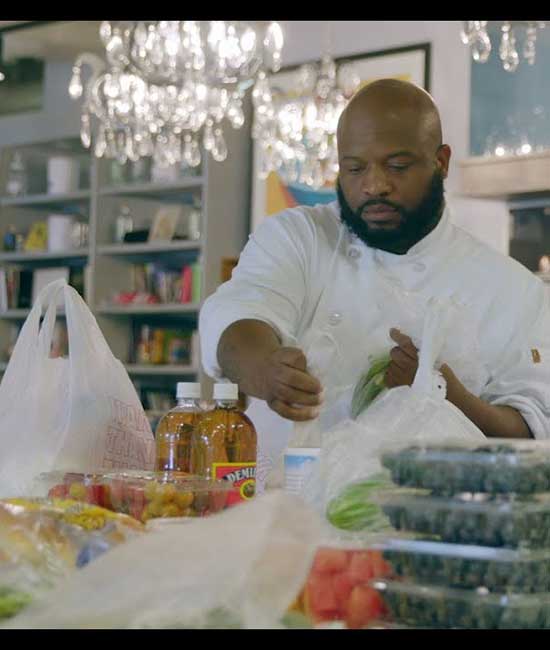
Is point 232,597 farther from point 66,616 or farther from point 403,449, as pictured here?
point 403,449

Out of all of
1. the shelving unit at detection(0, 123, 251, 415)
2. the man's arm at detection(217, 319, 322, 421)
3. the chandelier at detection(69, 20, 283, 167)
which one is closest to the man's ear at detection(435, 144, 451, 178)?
the man's arm at detection(217, 319, 322, 421)

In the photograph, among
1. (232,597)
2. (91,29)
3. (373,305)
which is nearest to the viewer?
(232,597)

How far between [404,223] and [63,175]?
20.1 ft

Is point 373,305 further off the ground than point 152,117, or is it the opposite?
point 152,117

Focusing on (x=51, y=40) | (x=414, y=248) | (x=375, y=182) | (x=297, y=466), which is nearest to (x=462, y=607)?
(x=297, y=466)

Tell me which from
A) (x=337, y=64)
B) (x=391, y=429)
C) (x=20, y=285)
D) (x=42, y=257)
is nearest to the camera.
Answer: (x=391, y=429)

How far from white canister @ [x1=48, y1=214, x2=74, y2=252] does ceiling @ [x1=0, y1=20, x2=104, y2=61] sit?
1.13 m

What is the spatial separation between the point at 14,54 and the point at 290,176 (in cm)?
304

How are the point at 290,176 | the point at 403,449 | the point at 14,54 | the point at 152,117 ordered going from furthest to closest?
the point at 14,54
the point at 290,176
the point at 152,117
the point at 403,449

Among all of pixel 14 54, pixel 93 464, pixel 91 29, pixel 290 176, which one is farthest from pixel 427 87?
pixel 93 464

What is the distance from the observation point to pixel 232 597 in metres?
0.93

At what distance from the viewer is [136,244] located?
24.9 ft

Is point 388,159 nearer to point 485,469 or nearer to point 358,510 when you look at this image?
point 358,510

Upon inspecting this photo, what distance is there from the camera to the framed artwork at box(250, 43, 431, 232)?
6684 mm
